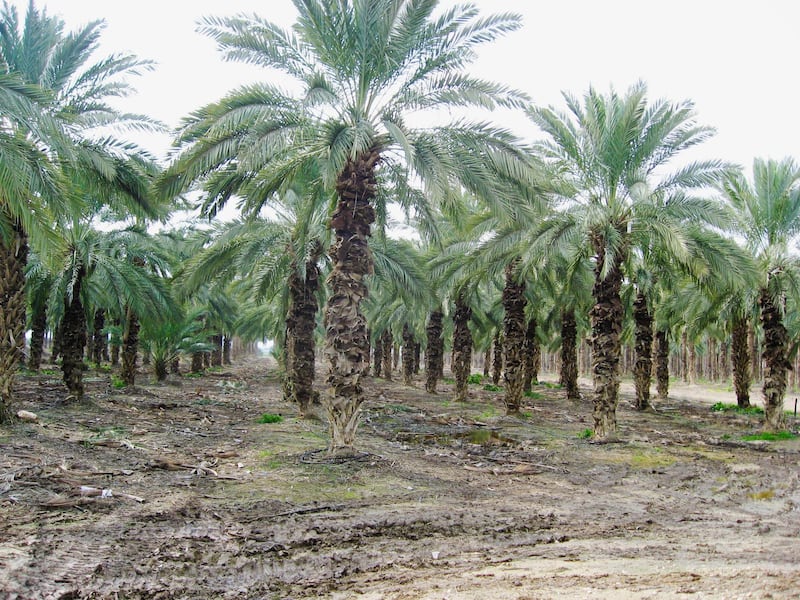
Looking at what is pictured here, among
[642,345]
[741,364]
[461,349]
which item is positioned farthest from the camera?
[741,364]

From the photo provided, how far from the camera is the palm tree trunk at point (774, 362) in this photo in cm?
1723

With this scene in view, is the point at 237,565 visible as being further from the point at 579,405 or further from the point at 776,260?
the point at 579,405

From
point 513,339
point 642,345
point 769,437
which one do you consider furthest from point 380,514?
point 642,345

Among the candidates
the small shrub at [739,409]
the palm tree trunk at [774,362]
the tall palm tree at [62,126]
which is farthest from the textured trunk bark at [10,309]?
the small shrub at [739,409]

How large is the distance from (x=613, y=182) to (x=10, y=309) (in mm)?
13356

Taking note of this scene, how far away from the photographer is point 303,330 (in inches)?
691

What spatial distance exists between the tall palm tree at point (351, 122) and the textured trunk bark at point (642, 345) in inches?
550

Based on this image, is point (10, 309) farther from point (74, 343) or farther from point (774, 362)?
point (774, 362)

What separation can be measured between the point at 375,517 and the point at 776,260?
1523 centimetres

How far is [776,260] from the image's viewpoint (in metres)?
17.5

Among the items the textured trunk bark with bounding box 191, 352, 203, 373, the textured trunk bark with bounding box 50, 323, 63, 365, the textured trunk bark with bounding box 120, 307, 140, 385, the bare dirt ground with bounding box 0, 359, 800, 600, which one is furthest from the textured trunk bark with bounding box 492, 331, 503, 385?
the textured trunk bark with bounding box 50, 323, 63, 365

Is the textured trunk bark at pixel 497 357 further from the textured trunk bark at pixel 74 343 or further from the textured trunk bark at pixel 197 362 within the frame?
the textured trunk bark at pixel 74 343

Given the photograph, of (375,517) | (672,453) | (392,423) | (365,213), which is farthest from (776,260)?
(375,517)

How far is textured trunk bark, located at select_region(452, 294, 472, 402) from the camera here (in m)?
24.4
